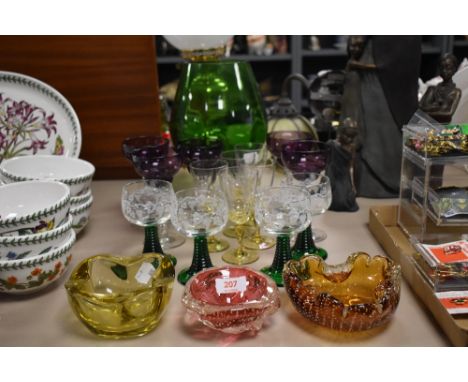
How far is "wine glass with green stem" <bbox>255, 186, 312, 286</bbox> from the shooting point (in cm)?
77

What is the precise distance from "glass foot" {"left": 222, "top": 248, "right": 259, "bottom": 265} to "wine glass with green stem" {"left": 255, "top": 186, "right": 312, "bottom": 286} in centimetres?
5

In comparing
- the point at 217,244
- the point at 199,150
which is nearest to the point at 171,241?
the point at 217,244

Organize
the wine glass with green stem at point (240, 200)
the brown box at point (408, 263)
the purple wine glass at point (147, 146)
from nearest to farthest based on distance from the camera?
the brown box at point (408, 263)
the wine glass with green stem at point (240, 200)
the purple wine glass at point (147, 146)

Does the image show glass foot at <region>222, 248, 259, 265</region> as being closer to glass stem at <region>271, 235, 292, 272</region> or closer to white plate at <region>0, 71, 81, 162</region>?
glass stem at <region>271, 235, 292, 272</region>

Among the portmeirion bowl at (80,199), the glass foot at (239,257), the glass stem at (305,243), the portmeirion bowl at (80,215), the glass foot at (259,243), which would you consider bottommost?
the glass foot at (239,257)

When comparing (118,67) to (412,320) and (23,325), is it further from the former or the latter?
(412,320)

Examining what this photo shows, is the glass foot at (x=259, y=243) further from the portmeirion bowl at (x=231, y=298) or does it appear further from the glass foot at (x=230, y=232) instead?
the portmeirion bowl at (x=231, y=298)

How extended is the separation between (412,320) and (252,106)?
0.64 meters

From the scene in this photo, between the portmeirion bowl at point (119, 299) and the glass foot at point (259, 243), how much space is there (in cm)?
21

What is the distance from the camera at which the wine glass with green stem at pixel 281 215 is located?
77 centimetres

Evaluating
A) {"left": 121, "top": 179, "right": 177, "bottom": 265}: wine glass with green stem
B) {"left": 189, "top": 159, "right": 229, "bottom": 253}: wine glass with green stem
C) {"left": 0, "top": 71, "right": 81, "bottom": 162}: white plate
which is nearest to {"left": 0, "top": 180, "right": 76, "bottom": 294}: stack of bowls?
{"left": 121, "top": 179, "right": 177, "bottom": 265}: wine glass with green stem

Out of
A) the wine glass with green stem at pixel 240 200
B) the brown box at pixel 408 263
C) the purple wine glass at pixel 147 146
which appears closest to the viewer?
the brown box at pixel 408 263

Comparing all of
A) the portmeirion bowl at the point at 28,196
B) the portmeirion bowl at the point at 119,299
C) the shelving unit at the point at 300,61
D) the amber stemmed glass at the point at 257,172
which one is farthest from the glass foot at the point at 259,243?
the shelving unit at the point at 300,61

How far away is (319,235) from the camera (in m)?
0.95
